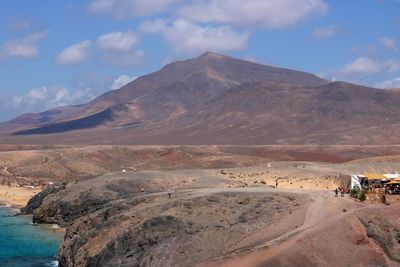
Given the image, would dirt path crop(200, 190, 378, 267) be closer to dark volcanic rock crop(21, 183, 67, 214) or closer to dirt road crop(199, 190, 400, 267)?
dirt road crop(199, 190, 400, 267)

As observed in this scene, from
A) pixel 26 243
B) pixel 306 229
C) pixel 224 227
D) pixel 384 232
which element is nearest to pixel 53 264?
pixel 26 243

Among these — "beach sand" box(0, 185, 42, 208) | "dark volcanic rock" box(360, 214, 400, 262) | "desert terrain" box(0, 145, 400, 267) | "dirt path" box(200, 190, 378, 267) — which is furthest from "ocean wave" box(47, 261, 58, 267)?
"beach sand" box(0, 185, 42, 208)

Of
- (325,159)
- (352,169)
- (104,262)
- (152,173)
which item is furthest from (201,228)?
(325,159)

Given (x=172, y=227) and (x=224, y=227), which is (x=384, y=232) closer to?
(x=224, y=227)

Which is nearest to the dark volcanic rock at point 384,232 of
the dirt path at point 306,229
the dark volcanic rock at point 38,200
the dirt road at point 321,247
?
the dirt road at point 321,247

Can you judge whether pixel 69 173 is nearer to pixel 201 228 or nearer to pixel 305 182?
pixel 305 182

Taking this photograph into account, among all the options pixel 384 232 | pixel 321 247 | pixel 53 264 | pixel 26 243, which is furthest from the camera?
pixel 26 243
